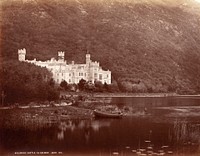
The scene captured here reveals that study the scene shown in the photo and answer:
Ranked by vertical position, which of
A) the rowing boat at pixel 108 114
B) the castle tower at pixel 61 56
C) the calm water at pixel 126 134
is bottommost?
the calm water at pixel 126 134

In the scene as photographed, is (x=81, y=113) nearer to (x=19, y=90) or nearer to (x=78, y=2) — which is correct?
(x=19, y=90)

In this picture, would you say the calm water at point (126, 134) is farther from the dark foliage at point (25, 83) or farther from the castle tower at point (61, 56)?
the castle tower at point (61, 56)

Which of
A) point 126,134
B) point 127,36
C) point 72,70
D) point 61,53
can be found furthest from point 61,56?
point 126,134

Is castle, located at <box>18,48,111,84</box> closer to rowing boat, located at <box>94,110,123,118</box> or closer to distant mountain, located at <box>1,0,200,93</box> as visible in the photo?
distant mountain, located at <box>1,0,200,93</box>

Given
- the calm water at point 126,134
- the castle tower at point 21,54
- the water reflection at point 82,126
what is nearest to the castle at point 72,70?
the castle tower at point 21,54

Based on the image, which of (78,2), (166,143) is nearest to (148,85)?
(166,143)

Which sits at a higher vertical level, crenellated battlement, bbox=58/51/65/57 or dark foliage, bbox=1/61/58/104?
crenellated battlement, bbox=58/51/65/57

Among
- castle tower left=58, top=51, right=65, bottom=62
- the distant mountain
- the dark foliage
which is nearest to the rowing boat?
the distant mountain
